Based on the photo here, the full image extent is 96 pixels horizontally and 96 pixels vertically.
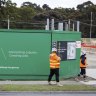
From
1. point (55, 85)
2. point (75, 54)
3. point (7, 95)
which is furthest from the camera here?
point (75, 54)

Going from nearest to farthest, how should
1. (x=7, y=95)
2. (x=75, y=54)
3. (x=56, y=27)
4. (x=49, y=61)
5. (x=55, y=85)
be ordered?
(x=7, y=95), (x=55, y=85), (x=49, y=61), (x=75, y=54), (x=56, y=27)

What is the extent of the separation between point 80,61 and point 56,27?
394 centimetres

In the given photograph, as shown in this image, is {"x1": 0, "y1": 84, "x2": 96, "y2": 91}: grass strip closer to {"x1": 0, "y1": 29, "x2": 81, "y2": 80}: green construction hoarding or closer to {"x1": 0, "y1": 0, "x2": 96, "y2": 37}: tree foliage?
{"x1": 0, "y1": 29, "x2": 81, "y2": 80}: green construction hoarding

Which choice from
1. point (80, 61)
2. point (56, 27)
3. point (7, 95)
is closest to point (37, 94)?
point (7, 95)

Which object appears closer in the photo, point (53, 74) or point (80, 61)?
point (53, 74)

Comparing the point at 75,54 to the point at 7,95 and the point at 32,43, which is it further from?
the point at 7,95

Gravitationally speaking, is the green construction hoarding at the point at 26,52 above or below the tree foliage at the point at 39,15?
below

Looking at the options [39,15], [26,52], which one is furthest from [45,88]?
[39,15]

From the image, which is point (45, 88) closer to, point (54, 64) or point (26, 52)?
point (54, 64)

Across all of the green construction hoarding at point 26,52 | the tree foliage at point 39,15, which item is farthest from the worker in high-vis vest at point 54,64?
the tree foliage at point 39,15

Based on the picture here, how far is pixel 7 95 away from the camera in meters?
17.2

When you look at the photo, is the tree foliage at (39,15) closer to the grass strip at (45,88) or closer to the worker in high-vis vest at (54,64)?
the worker in high-vis vest at (54,64)

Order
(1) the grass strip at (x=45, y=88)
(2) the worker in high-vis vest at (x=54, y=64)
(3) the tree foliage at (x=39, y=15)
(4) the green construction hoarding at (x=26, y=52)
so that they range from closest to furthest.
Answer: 1. (1) the grass strip at (x=45, y=88)
2. (2) the worker in high-vis vest at (x=54, y=64)
3. (4) the green construction hoarding at (x=26, y=52)
4. (3) the tree foliage at (x=39, y=15)

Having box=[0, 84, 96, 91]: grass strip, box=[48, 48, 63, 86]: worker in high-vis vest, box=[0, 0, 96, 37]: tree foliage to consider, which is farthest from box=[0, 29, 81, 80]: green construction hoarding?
box=[0, 0, 96, 37]: tree foliage
